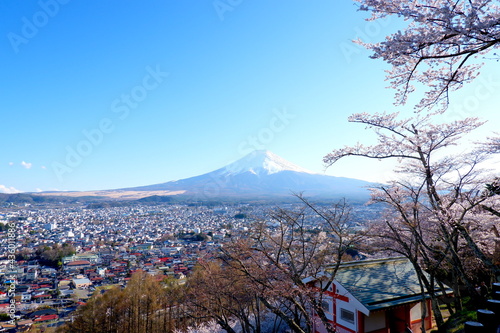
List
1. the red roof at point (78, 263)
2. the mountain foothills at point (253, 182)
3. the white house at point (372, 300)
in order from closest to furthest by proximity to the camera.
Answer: the white house at point (372, 300)
the red roof at point (78, 263)
the mountain foothills at point (253, 182)

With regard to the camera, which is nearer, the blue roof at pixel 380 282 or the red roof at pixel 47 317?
the blue roof at pixel 380 282

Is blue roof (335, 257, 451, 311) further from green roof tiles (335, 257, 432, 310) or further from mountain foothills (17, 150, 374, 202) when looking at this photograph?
mountain foothills (17, 150, 374, 202)

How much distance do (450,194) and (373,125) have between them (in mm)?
2229

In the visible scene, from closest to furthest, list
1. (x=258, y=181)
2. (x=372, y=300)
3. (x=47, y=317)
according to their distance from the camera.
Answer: (x=372, y=300)
(x=47, y=317)
(x=258, y=181)

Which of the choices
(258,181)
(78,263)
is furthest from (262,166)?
(78,263)

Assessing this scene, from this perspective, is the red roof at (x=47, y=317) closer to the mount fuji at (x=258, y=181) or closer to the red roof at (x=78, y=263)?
the red roof at (x=78, y=263)

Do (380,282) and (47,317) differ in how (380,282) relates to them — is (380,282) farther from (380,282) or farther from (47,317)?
(47,317)

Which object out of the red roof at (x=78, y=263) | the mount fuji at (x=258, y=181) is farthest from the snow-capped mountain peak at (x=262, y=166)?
the red roof at (x=78, y=263)

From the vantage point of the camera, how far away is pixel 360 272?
319 inches

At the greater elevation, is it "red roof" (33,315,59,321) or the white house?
the white house

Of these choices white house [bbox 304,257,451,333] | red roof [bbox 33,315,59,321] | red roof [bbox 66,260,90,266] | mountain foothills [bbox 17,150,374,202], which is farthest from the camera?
mountain foothills [bbox 17,150,374,202]

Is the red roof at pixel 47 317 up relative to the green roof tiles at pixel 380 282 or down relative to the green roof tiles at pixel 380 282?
down

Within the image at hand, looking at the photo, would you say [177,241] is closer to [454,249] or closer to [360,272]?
[360,272]

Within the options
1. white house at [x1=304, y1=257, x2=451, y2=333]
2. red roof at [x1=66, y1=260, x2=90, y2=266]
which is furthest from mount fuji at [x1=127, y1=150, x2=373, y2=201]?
white house at [x1=304, y1=257, x2=451, y2=333]
